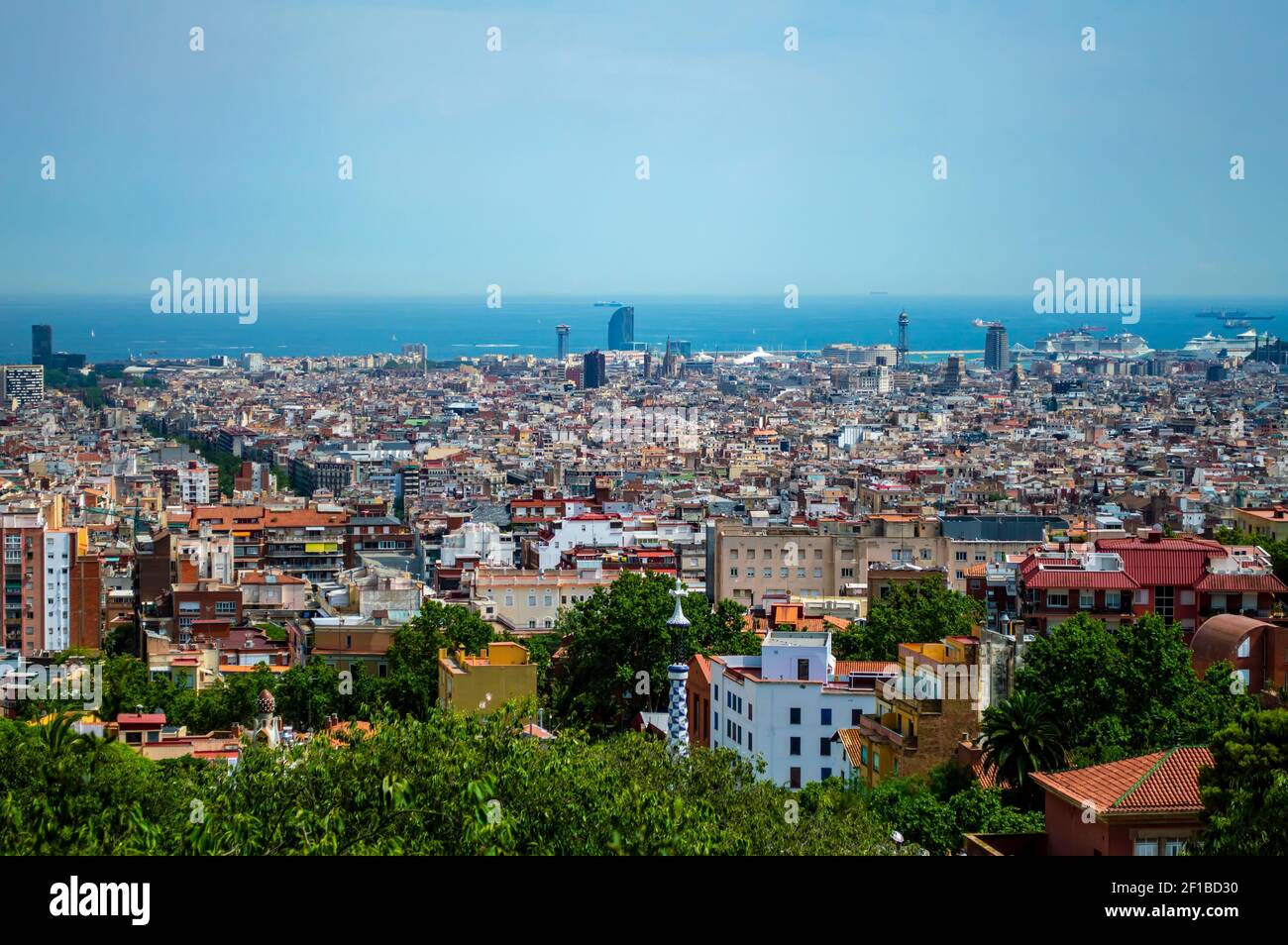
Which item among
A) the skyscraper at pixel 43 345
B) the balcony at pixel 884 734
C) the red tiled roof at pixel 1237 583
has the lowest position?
the balcony at pixel 884 734

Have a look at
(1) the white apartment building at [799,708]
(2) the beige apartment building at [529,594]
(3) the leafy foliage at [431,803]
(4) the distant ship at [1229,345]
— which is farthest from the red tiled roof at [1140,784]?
(4) the distant ship at [1229,345]

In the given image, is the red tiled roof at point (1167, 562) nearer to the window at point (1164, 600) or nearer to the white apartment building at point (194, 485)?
the window at point (1164, 600)

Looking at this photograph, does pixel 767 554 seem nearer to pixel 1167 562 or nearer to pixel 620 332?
pixel 1167 562

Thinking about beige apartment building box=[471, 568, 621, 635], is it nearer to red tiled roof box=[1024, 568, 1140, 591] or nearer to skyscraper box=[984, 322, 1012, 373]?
red tiled roof box=[1024, 568, 1140, 591]

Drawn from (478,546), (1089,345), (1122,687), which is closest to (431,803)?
(1122,687)

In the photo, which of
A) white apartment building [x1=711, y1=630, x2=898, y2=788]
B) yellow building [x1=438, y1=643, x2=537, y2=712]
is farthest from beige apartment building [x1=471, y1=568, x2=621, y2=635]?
white apartment building [x1=711, y1=630, x2=898, y2=788]
